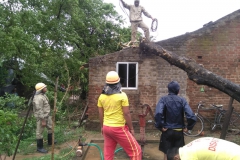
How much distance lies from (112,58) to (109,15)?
10.4 meters

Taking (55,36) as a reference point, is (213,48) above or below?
below

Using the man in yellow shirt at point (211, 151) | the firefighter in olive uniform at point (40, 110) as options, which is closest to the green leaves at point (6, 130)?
the firefighter in olive uniform at point (40, 110)

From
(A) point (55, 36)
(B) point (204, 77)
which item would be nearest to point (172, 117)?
(B) point (204, 77)

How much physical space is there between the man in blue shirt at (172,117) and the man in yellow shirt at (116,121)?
612 mm

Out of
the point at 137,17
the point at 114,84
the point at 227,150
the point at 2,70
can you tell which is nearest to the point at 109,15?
the point at 2,70

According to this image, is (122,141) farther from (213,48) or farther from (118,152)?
(213,48)

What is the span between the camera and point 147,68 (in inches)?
346

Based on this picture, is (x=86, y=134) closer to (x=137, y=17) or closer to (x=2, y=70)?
(x=137, y=17)

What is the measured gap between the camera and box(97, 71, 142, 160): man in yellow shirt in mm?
4250

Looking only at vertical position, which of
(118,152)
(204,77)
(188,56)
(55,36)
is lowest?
(118,152)

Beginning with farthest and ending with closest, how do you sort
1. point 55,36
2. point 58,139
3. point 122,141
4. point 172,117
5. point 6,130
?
point 55,36 → point 58,139 → point 172,117 → point 122,141 → point 6,130

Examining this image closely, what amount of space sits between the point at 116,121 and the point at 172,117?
3.35 ft

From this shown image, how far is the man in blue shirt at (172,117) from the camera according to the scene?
15.1 feet

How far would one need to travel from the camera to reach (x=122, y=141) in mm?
4270
